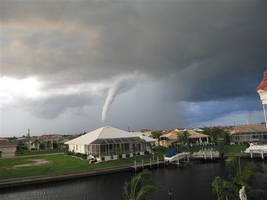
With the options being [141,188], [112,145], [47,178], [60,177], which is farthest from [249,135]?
[141,188]

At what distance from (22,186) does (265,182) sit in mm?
30920

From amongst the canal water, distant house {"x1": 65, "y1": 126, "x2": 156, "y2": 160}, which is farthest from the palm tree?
distant house {"x1": 65, "y1": 126, "x2": 156, "y2": 160}

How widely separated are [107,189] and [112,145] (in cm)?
1755

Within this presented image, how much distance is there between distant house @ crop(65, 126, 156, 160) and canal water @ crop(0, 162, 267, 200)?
8984mm

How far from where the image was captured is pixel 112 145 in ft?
144

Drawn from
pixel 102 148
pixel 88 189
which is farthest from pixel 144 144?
pixel 88 189

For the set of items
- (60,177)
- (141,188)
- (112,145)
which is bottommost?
(60,177)

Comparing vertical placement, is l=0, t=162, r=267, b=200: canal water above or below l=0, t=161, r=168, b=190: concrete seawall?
below

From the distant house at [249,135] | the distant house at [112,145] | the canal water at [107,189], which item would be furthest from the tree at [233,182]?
the distant house at [249,135]

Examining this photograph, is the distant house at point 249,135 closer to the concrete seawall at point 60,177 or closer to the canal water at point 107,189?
the canal water at point 107,189

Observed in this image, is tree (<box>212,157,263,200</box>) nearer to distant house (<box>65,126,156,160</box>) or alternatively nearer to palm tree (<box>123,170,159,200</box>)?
palm tree (<box>123,170,159,200</box>)

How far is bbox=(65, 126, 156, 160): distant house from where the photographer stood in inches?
1657

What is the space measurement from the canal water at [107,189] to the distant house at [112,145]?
898 centimetres

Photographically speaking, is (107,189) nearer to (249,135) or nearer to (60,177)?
(60,177)
